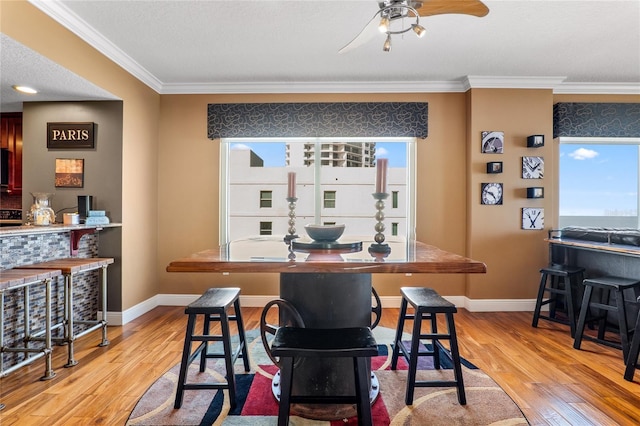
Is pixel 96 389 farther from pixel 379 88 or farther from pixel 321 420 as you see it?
pixel 379 88

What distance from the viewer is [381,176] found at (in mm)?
1811

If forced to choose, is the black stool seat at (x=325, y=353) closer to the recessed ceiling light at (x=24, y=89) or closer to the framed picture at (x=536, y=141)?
the recessed ceiling light at (x=24, y=89)

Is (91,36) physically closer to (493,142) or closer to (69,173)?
(69,173)

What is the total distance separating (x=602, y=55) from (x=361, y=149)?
2522mm

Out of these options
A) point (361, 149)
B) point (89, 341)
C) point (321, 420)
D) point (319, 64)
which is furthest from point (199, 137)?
point (321, 420)

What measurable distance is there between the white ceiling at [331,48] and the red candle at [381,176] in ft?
4.63

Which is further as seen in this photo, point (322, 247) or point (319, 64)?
point (319, 64)

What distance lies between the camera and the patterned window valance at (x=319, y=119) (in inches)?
162

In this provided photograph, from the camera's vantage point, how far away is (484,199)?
156 inches

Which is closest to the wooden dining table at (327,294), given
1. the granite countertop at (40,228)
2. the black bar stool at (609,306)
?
the granite countertop at (40,228)

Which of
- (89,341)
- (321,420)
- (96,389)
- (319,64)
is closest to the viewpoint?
(321,420)

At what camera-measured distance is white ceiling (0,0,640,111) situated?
2.58 metres

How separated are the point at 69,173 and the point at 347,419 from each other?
3.44 metres

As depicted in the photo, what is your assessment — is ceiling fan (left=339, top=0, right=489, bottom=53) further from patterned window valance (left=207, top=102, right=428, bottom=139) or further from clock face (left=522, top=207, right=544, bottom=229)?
clock face (left=522, top=207, right=544, bottom=229)
